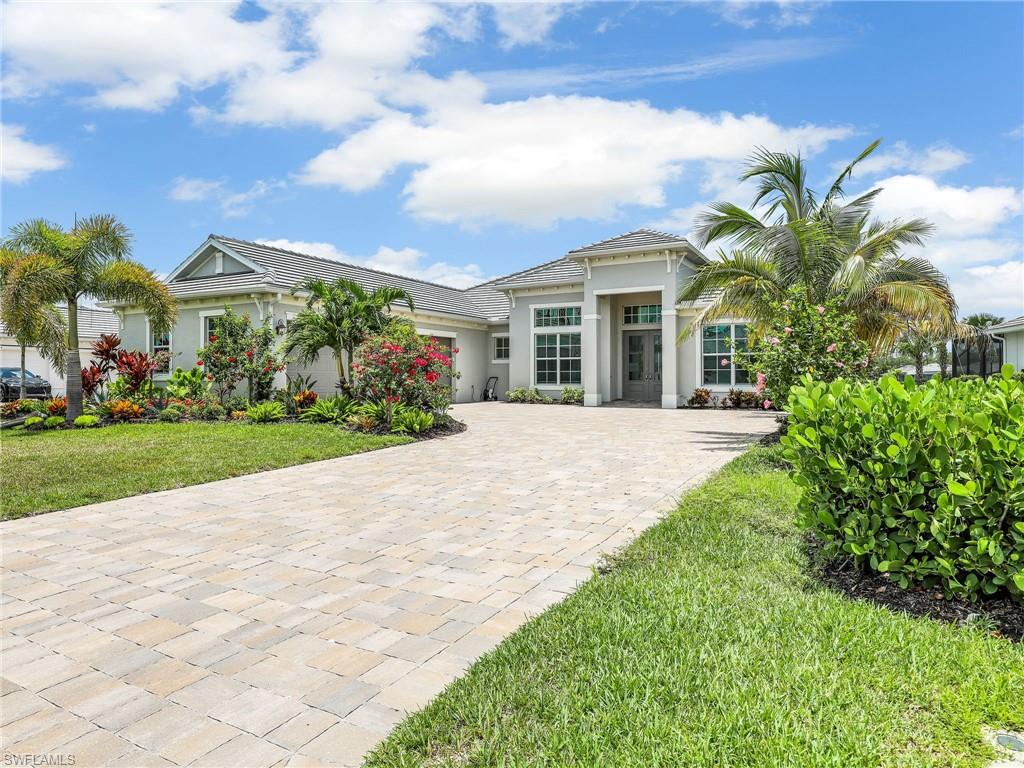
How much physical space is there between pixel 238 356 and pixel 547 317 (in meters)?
10.9

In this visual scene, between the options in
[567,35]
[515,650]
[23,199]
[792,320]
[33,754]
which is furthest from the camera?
[23,199]

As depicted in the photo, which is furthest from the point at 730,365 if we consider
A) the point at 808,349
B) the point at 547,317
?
the point at 808,349

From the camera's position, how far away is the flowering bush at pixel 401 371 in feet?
40.7

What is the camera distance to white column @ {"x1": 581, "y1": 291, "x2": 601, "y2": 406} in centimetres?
2042

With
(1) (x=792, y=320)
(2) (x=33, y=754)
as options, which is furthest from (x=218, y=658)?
(1) (x=792, y=320)

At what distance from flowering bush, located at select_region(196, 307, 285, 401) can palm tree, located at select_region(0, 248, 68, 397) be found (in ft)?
9.22

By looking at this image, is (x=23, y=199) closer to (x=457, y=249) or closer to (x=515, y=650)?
(x=457, y=249)

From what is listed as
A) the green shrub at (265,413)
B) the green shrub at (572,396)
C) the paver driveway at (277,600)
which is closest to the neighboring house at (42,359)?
the green shrub at (265,413)

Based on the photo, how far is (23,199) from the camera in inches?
546

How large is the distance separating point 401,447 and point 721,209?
767cm

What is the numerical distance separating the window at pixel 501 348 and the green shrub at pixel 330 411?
10936 millimetres

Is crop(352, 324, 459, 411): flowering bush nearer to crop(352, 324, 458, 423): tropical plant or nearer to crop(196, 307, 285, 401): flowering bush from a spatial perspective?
crop(352, 324, 458, 423): tropical plant

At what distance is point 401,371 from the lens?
1253 cm

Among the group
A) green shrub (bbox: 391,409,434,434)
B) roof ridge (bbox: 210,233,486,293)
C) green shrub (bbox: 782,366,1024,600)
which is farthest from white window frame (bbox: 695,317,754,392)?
green shrub (bbox: 782,366,1024,600)
